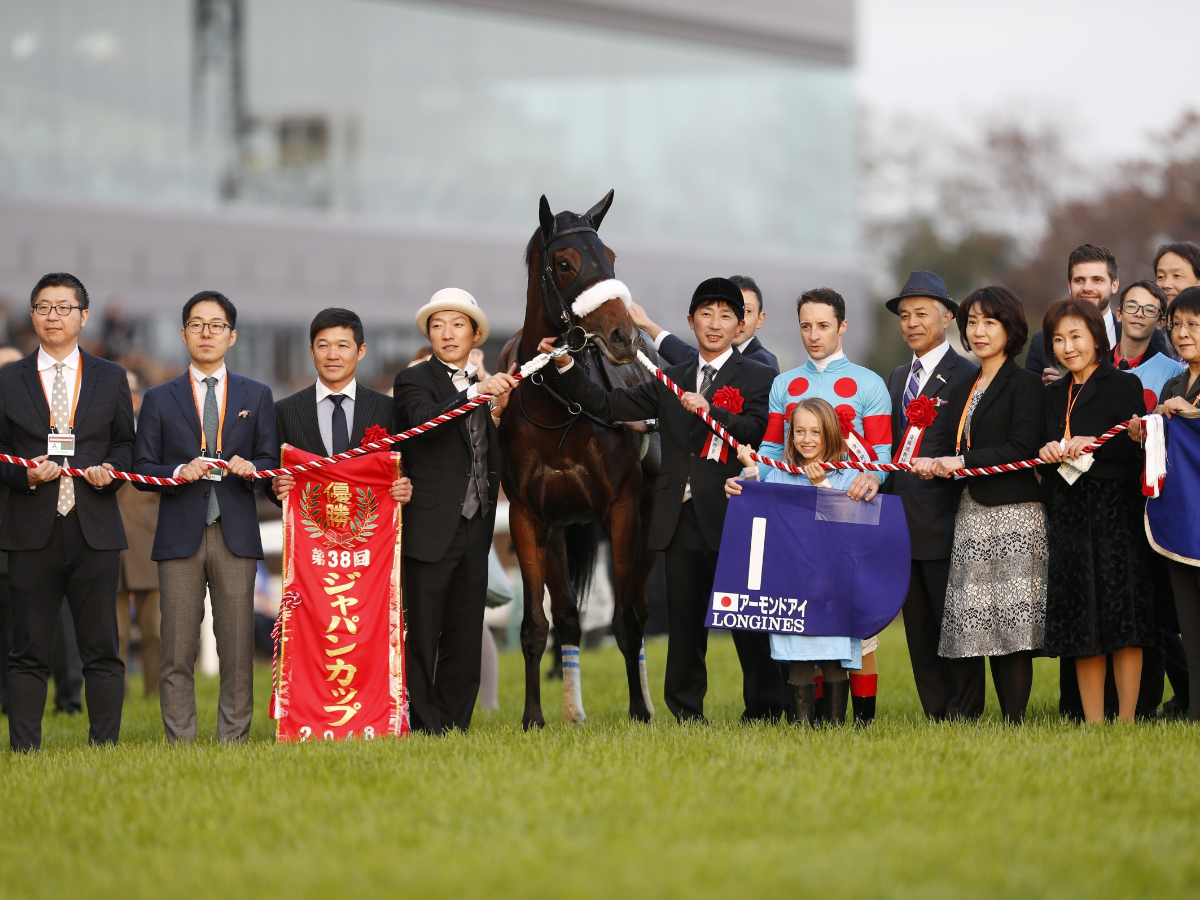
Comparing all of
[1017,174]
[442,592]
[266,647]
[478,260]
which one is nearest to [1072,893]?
[442,592]

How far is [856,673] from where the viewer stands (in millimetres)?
6898

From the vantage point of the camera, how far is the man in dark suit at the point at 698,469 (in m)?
6.90

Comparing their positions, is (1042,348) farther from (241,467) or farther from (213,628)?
(213,628)

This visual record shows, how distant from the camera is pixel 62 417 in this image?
654 centimetres

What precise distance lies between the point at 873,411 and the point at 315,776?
124 inches

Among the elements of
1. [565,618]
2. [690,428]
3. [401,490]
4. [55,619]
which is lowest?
[565,618]

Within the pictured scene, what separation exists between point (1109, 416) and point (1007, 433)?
0.46 m

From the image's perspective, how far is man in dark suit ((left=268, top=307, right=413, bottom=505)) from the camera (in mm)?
6688

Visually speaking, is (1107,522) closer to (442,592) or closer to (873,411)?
(873,411)

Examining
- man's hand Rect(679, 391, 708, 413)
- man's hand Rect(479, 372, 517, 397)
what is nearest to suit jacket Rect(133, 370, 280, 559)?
man's hand Rect(479, 372, 517, 397)

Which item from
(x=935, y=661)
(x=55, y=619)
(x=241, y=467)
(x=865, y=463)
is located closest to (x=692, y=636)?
(x=935, y=661)

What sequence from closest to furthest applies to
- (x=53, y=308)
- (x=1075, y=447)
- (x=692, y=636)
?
(x=1075, y=447) → (x=53, y=308) → (x=692, y=636)

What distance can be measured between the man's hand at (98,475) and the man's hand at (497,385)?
6.01 ft

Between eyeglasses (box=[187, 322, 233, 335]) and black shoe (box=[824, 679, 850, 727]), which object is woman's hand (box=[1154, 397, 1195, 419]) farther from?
eyeglasses (box=[187, 322, 233, 335])
